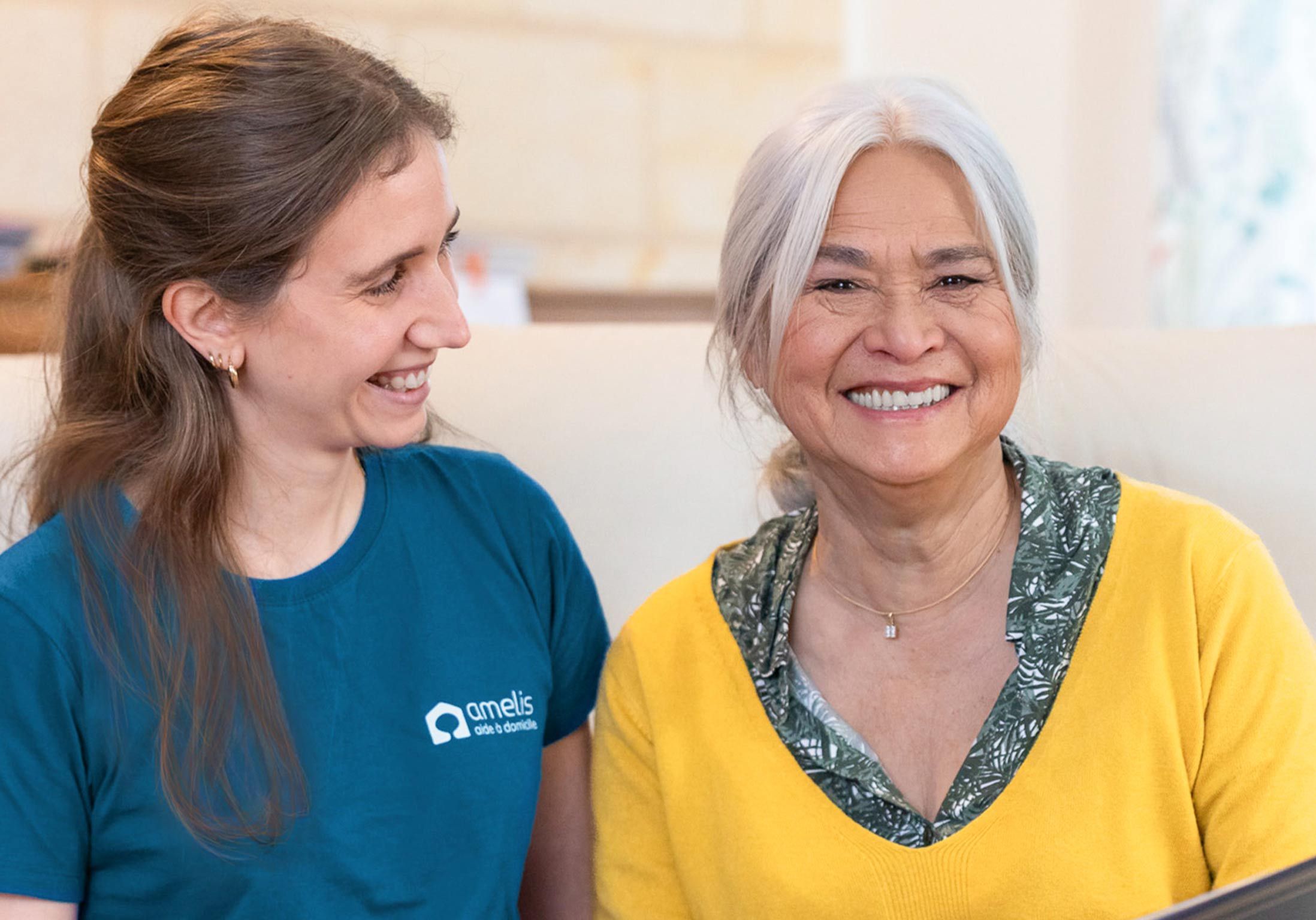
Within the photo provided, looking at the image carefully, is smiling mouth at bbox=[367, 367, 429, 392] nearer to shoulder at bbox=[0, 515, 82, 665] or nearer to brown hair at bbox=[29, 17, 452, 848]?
brown hair at bbox=[29, 17, 452, 848]

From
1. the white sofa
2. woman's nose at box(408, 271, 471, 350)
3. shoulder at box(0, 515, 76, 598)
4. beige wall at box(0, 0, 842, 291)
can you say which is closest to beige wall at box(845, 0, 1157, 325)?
beige wall at box(0, 0, 842, 291)

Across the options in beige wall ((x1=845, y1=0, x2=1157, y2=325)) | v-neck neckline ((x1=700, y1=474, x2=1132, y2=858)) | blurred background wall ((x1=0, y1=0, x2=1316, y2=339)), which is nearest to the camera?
v-neck neckline ((x1=700, y1=474, x2=1132, y2=858))

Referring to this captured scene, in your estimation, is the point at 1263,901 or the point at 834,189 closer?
the point at 1263,901

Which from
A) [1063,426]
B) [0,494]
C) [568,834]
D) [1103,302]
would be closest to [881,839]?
[568,834]

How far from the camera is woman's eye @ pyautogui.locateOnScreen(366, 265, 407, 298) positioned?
131 centimetres

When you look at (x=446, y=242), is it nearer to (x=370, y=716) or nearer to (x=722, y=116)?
(x=370, y=716)

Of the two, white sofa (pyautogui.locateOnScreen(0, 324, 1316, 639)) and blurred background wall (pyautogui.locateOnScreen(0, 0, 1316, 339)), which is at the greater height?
blurred background wall (pyautogui.locateOnScreen(0, 0, 1316, 339))

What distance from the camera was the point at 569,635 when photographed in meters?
1.54

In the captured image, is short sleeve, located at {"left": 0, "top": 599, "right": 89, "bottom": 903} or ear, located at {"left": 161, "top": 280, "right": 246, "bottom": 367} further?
ear, located at {"left": 161, "top": 280, "right": 246, "bottom": 367}

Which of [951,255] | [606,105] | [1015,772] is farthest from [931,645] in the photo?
[606,105]

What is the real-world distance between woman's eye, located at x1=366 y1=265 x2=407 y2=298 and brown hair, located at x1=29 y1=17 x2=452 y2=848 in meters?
0.08

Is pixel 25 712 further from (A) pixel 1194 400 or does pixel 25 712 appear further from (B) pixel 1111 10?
(B) pixel 1111 10

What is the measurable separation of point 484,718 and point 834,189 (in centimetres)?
63

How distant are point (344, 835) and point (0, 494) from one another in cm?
56
